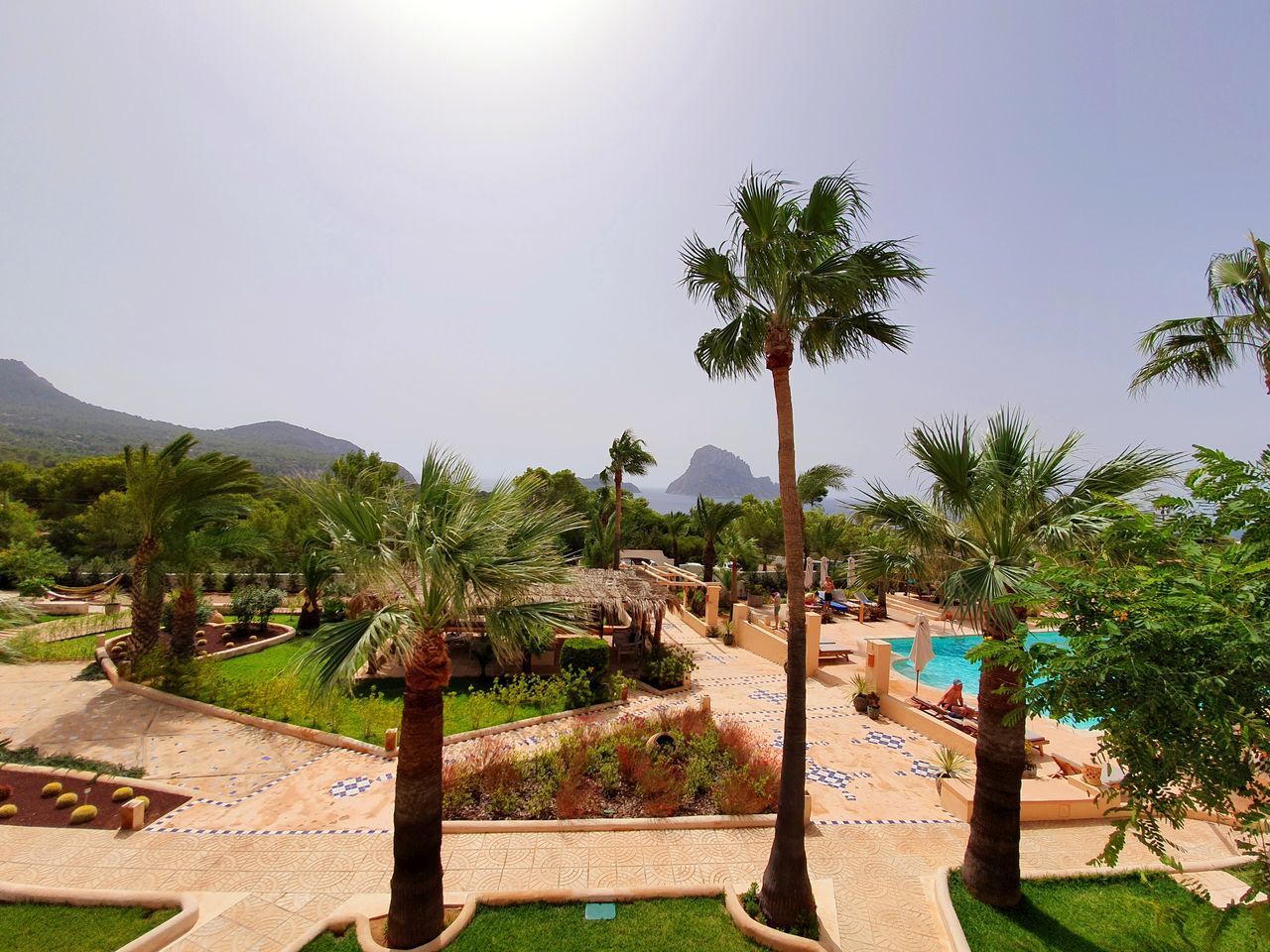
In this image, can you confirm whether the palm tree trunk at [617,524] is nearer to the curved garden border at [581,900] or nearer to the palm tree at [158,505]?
the palm tree at [158,505]

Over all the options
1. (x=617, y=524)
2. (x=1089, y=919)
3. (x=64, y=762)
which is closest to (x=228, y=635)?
(x=64, y=762)

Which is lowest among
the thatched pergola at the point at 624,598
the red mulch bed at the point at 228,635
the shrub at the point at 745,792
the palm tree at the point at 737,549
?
the red mulch bed at the point at 228,635

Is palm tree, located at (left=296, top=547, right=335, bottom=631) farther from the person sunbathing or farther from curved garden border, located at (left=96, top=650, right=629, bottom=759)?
the person sunbathing

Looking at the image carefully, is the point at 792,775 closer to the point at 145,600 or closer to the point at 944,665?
the point at 145,600

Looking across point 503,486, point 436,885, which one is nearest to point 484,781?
point 436,885

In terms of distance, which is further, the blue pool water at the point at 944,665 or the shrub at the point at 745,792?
the blue pool water at the point at 944,665

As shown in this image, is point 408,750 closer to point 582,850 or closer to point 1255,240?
point 582,850

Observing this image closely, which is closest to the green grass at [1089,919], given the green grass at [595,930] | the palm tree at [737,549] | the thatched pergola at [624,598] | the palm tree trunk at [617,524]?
the green grass at [595,930]

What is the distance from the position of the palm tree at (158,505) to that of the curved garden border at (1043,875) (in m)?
18.7

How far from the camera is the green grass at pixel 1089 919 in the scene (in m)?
6.04

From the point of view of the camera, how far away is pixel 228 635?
65.9 ft

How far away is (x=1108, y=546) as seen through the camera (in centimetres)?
518

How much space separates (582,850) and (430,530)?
550 cm

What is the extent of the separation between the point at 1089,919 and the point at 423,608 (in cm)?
874
